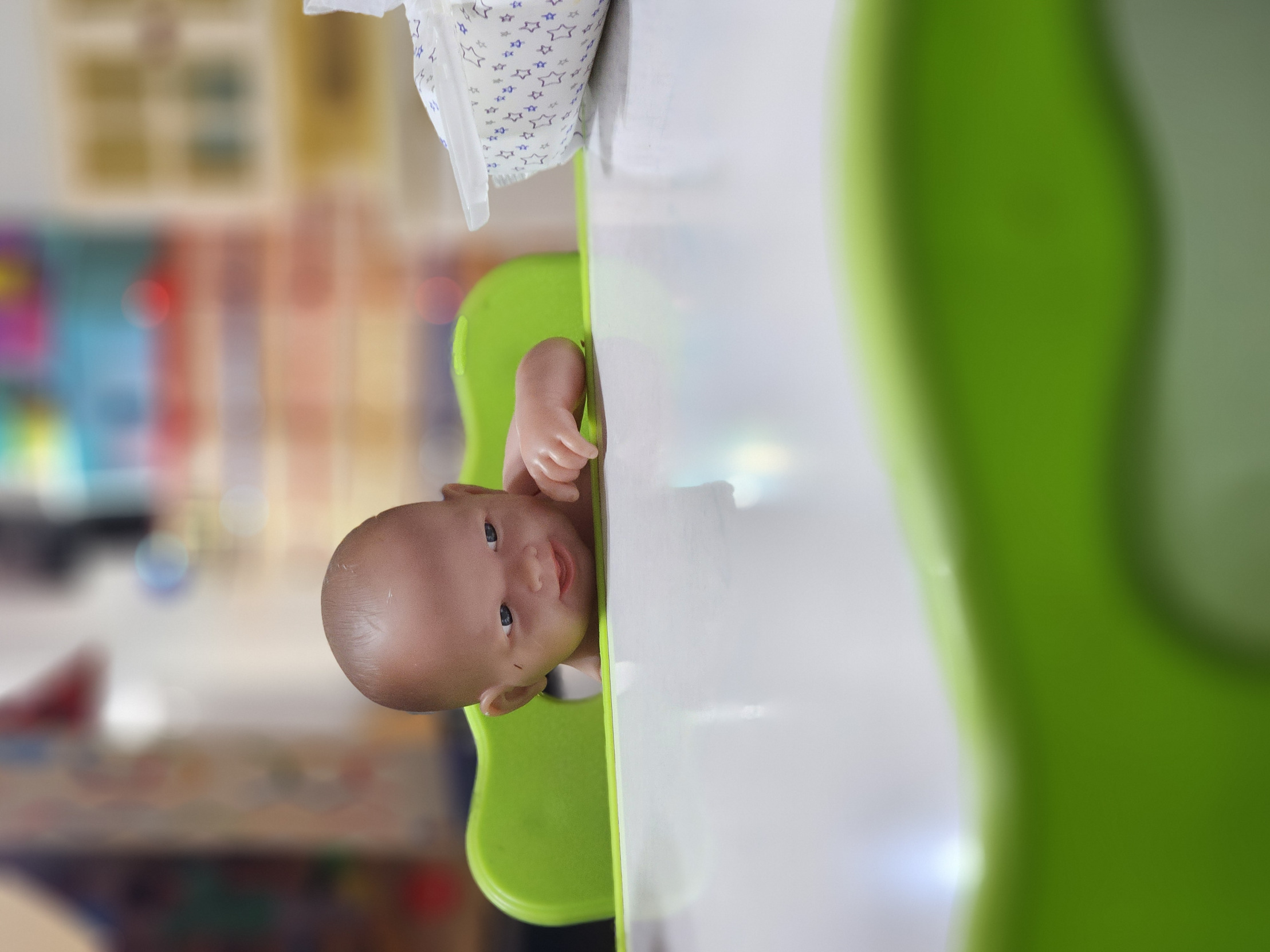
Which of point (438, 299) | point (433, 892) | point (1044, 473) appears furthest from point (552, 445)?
point (438, 299)

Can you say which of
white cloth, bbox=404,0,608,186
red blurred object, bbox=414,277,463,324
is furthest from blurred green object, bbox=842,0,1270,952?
red blurred object, bbox=414,277,463,324

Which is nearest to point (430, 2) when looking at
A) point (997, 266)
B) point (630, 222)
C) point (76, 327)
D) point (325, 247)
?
point (630, 222)

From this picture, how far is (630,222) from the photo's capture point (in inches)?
17.5

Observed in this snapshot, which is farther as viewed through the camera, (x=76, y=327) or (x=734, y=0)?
(x=76, y=327)

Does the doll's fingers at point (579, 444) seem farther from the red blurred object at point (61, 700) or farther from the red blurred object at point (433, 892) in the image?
the red blurred object at point (61, 700)

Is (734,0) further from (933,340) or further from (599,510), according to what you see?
(599,510)

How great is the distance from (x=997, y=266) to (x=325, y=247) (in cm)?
214

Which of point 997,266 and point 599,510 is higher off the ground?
point 997,266

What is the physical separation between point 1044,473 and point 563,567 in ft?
1.39

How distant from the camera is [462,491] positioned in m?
0.62

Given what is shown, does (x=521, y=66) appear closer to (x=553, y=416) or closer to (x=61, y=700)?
(x=553, y=416)

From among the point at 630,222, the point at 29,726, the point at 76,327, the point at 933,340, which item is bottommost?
the point at 29,726

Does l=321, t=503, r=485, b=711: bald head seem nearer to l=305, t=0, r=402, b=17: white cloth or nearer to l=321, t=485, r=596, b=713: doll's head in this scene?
l=321, t=485, r=596, b=713: doll's head

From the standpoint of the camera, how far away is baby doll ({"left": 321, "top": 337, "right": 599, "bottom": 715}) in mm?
554
